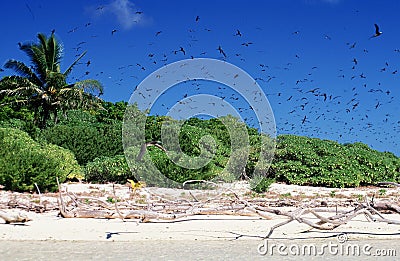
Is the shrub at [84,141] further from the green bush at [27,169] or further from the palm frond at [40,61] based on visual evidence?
the palm frond at [40,61]

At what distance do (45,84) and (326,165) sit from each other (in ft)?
57.8

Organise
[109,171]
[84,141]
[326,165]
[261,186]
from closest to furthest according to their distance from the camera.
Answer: [261,186] → [109,171] → [326,165] → [84,141]

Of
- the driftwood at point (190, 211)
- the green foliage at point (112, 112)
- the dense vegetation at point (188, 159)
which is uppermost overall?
the green foliage at point (112, 112)

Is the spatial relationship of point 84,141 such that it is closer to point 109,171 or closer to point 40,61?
point 109,171

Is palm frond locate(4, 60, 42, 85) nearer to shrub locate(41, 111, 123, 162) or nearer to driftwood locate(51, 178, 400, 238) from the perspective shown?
shrub locate(41, 111, 123, 162)

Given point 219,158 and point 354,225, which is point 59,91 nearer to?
point 219,158

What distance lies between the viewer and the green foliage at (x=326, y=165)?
18094 millimetres

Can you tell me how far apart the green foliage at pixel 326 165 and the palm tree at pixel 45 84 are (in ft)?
42.9

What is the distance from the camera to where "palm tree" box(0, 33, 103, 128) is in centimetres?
2855

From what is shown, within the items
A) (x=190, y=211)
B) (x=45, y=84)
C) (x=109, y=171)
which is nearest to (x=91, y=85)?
(x=45, y=84)

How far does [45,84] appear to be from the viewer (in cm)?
2964

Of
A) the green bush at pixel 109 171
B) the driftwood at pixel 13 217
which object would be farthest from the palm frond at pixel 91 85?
the driftwood at pixel 13 217

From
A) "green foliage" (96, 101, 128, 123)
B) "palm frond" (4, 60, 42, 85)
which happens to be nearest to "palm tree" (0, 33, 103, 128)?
"palm frond" (4, 60, 42, 85)

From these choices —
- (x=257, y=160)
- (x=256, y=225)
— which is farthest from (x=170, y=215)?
(x=257, y=160)
